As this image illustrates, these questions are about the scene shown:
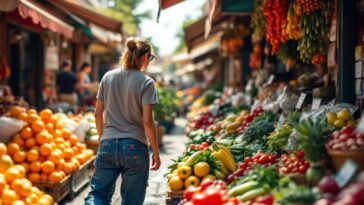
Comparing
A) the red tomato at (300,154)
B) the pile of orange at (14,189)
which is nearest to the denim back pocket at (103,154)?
the pile of orange at (14,189)

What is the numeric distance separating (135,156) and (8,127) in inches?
112

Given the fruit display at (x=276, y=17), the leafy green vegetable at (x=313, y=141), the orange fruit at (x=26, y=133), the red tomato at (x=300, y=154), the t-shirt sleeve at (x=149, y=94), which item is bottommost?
the orange fruit at (x=26, y=133)

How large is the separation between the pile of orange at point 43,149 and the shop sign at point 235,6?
394cm

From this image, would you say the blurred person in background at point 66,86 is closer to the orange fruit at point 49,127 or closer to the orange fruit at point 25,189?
the orange fruit at point 49,127

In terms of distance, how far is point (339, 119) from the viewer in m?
5.04

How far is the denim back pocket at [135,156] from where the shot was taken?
5246mm

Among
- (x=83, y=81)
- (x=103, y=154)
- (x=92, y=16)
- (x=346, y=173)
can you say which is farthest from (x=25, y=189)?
(x=83, y=81)

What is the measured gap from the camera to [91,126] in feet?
34.1

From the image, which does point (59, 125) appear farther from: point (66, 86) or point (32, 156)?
point (66, 86)

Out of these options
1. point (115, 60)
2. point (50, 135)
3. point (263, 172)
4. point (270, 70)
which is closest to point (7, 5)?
point (50, 135)

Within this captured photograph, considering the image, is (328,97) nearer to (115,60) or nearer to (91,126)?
(91,126)

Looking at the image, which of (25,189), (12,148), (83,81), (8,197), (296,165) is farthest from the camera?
(83,81)

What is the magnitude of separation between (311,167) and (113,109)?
2.04 m

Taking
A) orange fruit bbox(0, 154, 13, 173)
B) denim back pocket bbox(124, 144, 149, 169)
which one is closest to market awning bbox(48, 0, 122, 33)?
orange fruit bbox(0, 154, 13, 173)
